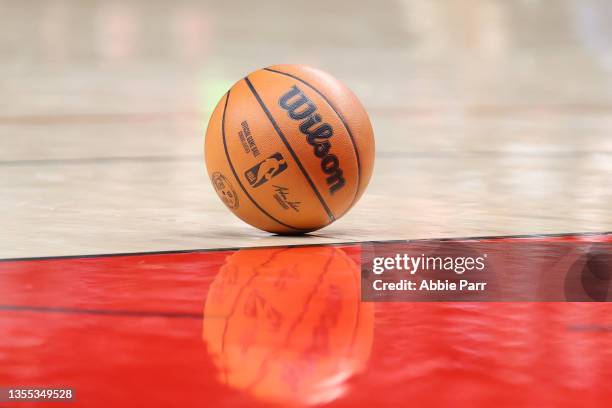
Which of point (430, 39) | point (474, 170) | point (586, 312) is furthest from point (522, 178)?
point (430, 39)

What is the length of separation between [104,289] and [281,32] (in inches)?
517

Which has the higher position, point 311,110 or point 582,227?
point 311,110

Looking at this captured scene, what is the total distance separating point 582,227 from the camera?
176 inches

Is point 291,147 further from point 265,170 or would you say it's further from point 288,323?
point 288,323

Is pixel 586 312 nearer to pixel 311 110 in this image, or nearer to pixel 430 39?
pixel 311 110

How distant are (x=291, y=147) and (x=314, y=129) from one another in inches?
4.2

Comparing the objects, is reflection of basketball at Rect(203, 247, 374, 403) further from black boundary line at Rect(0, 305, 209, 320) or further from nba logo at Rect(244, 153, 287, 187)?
nba logo at Rect(244, 153, 287, 187)

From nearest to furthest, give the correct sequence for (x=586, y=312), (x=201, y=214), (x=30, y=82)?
(x=586, y=312) → (x=201, y=214) → (x=30, y=82)

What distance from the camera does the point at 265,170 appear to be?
13.5 feet

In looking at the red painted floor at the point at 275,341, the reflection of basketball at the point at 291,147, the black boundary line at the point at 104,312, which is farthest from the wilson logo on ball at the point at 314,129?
the black boundary line at the point at 104,312

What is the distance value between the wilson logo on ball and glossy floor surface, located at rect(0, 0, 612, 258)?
0.28m

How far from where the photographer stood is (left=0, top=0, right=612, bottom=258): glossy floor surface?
15.5 ft

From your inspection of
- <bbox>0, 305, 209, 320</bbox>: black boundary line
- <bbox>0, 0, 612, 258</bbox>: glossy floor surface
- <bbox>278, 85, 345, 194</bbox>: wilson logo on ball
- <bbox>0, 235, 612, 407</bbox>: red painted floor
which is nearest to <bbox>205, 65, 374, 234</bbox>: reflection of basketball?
<bbox>278, 85, 345, 194</bbox>: wilson logo on ball

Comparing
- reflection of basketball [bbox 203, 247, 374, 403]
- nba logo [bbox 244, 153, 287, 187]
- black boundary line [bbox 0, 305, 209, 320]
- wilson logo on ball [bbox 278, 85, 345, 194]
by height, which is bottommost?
reflection of basketball [bbox 203, 247, 374, 403]
